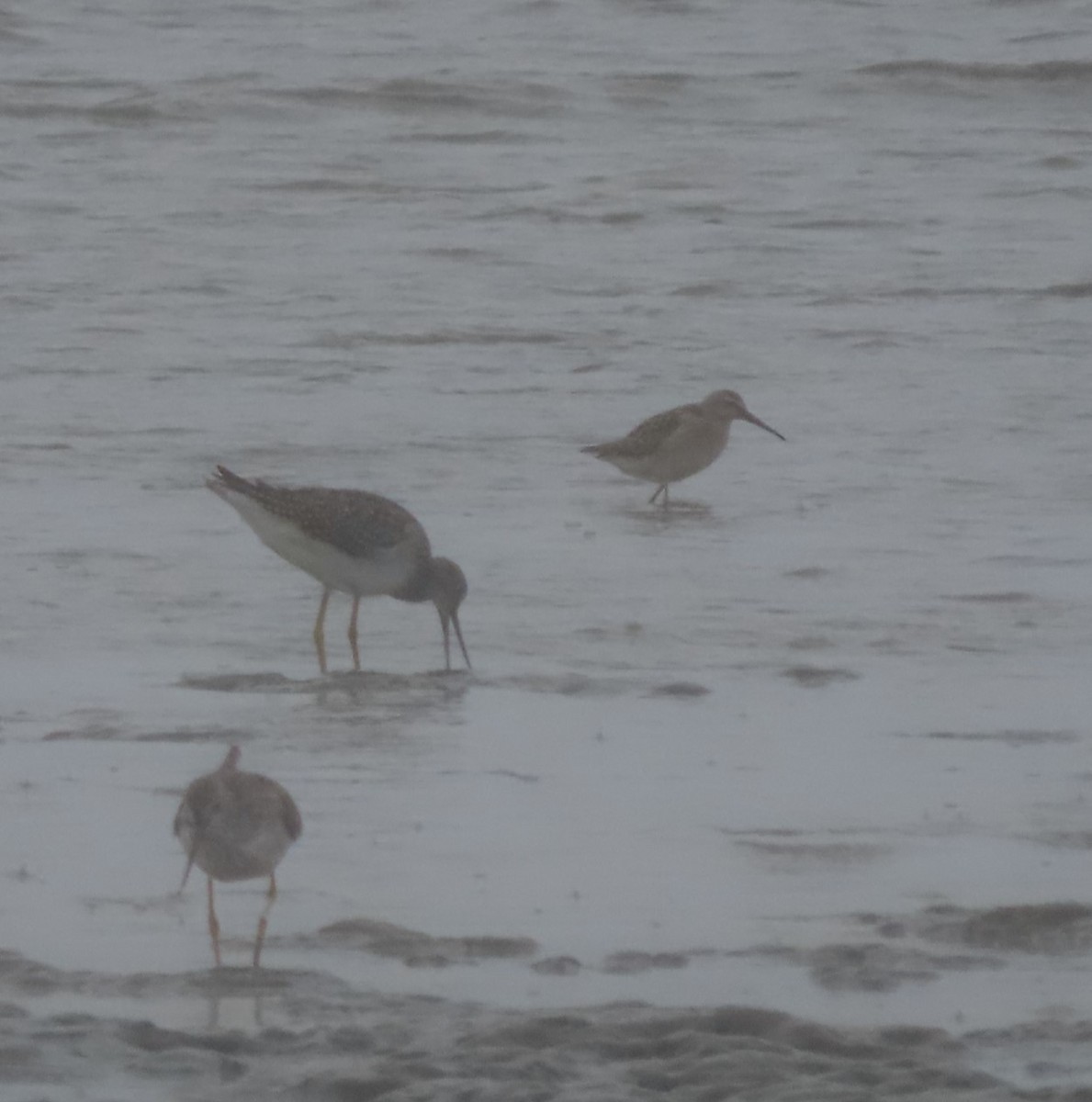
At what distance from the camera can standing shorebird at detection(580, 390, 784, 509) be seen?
1151 cm

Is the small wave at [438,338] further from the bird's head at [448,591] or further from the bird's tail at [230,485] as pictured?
the bird's head at [448,591]

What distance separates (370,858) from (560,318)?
10.4 m

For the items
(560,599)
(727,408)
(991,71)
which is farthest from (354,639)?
(991,71)

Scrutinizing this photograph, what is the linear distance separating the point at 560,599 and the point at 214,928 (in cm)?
387

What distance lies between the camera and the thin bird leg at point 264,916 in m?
5.25

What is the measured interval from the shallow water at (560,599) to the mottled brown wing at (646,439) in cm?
25

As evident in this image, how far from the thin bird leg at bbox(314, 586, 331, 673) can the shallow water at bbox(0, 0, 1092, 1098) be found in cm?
8

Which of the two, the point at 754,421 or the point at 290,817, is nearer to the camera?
the point at 290,817

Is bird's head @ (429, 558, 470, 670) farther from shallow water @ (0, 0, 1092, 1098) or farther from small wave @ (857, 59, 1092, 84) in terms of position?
small wave @ (857, 59, 1092, 84)

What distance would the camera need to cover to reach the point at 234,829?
5.38 meters

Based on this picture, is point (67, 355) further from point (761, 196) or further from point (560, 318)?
point (761, 196)

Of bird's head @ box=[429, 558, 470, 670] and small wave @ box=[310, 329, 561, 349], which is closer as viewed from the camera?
bird's head @ box=[429, 558, 470, 670]

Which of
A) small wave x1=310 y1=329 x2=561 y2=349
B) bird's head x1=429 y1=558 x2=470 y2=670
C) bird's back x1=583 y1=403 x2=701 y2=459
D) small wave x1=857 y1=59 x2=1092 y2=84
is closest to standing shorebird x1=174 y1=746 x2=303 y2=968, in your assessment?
bird's head x1=429 y1=558 x2=470 y2=670

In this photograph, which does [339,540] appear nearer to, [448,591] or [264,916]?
[448,591]
